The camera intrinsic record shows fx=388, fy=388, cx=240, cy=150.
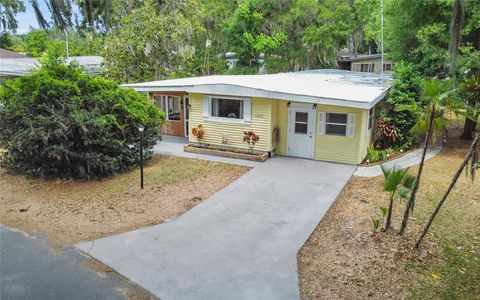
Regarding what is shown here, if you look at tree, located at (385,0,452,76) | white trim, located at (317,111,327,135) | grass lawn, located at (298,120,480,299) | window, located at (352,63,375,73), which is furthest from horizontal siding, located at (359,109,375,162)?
window, located at (352,63,375,73)

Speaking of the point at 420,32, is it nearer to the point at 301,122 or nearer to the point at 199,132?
the point at 301,122

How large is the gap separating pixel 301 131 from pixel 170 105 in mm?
6122

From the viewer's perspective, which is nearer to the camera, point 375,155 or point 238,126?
point 375,155

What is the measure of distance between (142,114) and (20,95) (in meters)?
3.30

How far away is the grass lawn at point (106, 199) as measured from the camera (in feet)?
26.0

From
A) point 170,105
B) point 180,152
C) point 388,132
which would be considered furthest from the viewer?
point 170,105

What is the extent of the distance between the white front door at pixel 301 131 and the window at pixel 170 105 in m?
5.38

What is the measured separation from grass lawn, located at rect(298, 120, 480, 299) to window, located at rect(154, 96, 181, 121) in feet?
30.2

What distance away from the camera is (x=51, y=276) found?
5.90 meters

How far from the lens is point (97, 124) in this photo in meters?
10.4

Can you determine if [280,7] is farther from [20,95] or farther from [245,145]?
[20,95]

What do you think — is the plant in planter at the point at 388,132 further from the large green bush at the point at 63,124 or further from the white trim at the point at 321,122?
the large green bush at the point at 63,124

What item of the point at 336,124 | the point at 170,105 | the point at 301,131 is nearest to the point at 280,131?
the point at 301,131

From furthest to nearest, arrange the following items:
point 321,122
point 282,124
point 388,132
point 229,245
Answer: point 388,132
point 282,124
point 321,122
point 229,245
